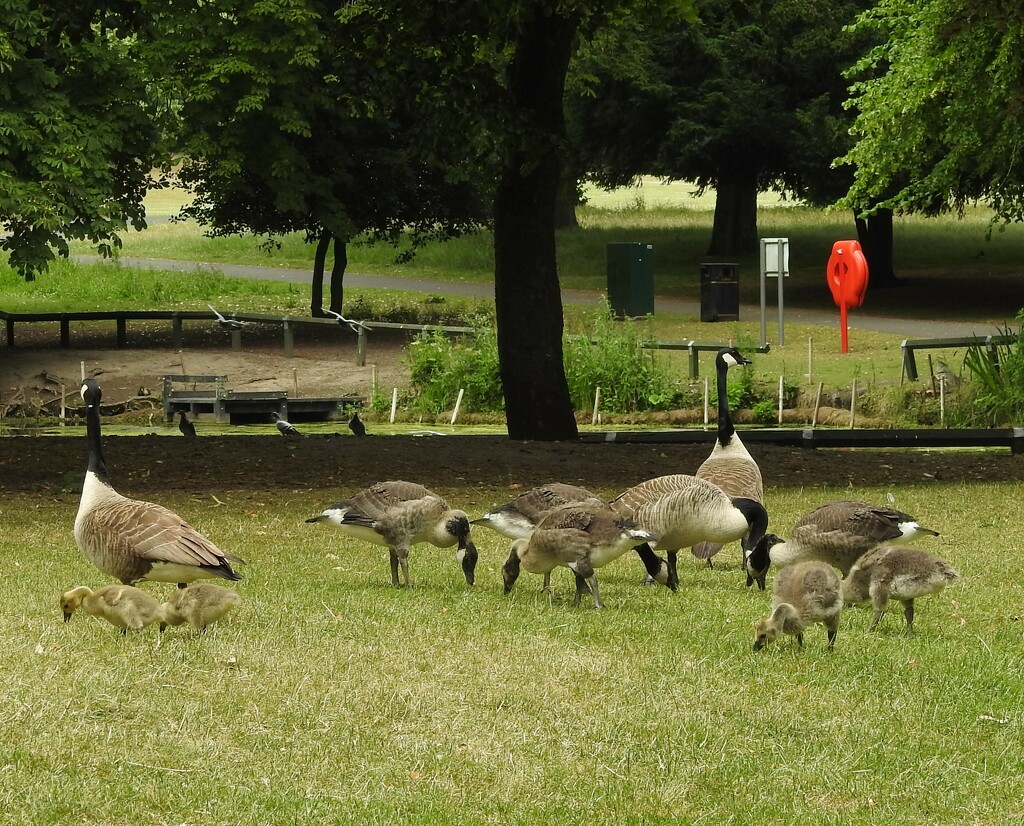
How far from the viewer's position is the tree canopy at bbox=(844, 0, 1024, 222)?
78.9 ft

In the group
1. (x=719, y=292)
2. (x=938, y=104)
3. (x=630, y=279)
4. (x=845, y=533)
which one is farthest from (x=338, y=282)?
(x=845, y=533)

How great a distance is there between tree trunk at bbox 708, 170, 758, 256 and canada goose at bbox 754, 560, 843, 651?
44.4 metres

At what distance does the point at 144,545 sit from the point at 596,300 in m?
38.0

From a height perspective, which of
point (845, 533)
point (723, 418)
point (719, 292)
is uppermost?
point (719, 292)

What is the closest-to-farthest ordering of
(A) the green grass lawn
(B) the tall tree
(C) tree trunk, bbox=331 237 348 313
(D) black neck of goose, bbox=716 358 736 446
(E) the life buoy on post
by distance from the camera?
(A) the green grass lawn
(D) black neck of goose, bbox=716 358 736 446
(B) the tall tree
(E) the life buoy on post
(C) tree trunk, bbox=331 237 348 313

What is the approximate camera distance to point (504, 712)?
23.1 ft

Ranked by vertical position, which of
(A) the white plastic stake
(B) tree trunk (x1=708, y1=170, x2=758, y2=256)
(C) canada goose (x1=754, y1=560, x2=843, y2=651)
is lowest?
(A) the white plastic stake

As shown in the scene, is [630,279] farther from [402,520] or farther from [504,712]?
[504,712]

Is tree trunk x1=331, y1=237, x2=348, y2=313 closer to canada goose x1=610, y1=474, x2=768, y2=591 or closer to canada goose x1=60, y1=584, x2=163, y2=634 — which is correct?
canada goose x1=610, y1=474, x2=768, y2=591

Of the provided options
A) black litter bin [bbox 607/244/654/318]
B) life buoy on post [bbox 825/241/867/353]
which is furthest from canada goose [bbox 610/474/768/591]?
black litter bin [bbox 607/244/654/318]

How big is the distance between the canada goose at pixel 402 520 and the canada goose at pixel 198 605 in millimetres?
1609

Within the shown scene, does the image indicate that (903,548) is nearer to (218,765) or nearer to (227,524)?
(218,765)

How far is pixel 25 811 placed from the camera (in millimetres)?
5586

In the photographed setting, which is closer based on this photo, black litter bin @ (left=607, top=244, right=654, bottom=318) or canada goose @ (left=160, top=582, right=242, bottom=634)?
canada goose @ (left=160, top=582, right=242, bottom=634)
